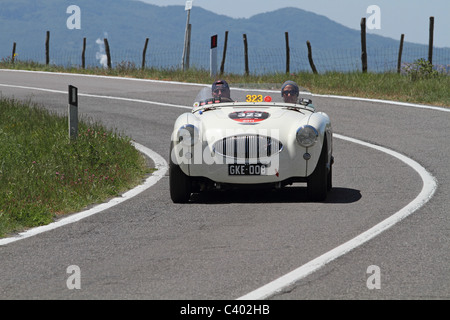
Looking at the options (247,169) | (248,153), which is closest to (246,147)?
(248,153)

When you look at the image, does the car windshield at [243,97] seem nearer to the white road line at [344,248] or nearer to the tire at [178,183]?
the tire at [178,183]

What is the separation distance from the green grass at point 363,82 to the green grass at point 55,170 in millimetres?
10170

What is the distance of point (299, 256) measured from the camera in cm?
656

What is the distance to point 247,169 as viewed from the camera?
9.09 m

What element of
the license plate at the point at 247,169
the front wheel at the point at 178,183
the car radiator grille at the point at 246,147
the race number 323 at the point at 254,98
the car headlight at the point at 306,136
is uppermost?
the race number 323 at the point at 254,98

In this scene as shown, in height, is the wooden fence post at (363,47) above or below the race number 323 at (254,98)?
above

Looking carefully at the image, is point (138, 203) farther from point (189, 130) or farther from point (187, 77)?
point (187, 77)

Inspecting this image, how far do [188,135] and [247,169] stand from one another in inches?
31.6

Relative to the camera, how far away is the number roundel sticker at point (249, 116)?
30.8 ft

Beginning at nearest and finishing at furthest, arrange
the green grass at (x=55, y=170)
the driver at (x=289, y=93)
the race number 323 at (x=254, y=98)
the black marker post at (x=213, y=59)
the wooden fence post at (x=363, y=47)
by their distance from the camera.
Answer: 1. the green grass at (x=55, y=170)
2. the race number 323 at (x=254, y=98)
3. the driver at (x=289, y=93)
4. the black marker post at (x=213, y=59)
5. the wooden fence post at (x=363, y=47)

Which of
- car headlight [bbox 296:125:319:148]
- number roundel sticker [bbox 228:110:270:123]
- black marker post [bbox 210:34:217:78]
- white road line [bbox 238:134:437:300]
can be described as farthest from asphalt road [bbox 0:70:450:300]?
black marker post [bbox 210:34:217:78]

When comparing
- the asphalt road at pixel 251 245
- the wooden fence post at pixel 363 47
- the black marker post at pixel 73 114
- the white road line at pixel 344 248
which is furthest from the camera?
the wooden fence post at pixel 363 47

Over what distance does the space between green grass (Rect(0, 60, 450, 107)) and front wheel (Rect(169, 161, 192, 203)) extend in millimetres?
12391

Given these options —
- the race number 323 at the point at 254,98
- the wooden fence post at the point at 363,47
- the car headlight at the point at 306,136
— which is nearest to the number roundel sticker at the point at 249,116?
the car headlight at the point at 306,136
